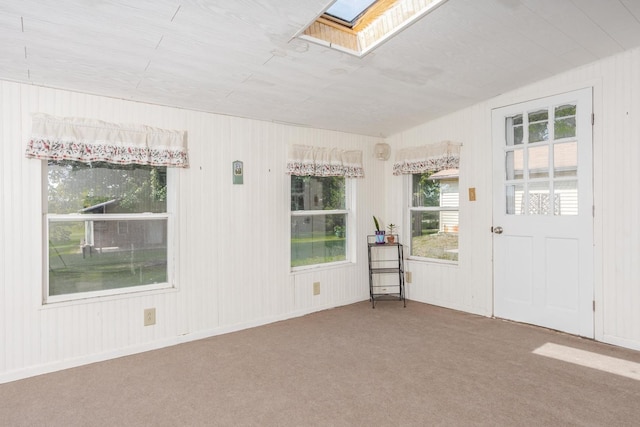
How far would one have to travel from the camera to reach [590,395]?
2248 millimetres

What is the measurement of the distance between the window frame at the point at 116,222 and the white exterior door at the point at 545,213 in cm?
314

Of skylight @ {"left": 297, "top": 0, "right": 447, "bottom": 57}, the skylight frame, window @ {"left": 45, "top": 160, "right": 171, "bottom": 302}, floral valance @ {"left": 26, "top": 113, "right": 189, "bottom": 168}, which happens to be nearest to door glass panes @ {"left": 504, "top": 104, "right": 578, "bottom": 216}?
skylight @ {"left": 297, "top": 0, "right": 447, "bottom": 57}

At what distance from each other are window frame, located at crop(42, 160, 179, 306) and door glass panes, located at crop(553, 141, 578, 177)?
3.42 m

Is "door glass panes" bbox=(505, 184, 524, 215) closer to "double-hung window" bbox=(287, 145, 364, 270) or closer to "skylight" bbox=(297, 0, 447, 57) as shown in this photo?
"double-hung window" bbox=(287, 145, 364, 270)

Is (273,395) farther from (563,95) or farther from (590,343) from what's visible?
(563,95)

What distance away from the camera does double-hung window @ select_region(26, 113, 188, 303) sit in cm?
271

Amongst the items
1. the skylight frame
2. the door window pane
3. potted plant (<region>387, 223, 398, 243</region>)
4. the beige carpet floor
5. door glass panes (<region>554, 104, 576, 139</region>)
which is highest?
the skylight frame

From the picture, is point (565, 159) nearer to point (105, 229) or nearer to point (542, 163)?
point (542, 163)

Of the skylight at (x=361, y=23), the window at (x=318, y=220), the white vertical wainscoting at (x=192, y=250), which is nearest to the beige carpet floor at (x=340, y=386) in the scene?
the white vertical wainscoting at (x=192, y=250)

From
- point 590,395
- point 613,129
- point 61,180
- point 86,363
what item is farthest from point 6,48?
point 613,129

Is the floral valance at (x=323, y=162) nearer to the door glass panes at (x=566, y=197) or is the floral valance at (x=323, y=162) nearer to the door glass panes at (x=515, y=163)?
the door glass panes at (x=515, y=163)

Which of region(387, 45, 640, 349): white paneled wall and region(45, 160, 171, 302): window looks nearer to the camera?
region(45, 160, 171, 302): window

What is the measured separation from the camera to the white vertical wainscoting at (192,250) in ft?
8.41

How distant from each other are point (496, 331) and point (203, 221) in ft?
9.47
